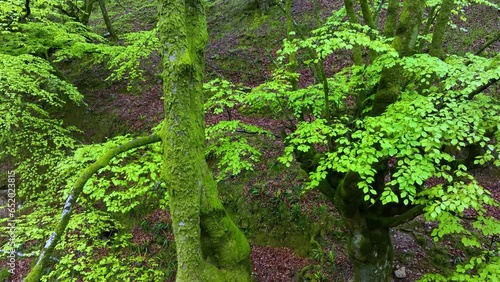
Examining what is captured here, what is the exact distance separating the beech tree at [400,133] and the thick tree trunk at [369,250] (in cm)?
2

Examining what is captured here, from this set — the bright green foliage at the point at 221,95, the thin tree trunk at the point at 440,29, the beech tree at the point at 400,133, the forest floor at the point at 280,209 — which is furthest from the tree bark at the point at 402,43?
the bright green foliage at the point at 221,95

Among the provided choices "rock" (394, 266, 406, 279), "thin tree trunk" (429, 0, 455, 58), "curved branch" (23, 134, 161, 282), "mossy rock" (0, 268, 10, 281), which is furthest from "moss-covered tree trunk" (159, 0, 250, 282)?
"mossy rock" (0, 268, 10, 281)

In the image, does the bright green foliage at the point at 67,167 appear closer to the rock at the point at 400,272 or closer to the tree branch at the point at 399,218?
the tree branch at the point at 399,218

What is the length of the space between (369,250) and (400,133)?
2813 millimetres

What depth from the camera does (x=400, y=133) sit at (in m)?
3.95

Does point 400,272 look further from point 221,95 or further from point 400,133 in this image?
Result: point 221,95

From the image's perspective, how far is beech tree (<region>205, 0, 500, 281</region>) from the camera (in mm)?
3778

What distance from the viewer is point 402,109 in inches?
167

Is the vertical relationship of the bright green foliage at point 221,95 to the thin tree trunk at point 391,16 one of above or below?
below

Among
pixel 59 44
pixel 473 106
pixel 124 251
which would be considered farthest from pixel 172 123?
pixel 59 44

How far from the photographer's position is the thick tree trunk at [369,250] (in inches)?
226

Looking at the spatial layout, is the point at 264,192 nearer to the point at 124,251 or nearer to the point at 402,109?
the point at 124,251

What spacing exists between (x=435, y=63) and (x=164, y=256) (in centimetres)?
796

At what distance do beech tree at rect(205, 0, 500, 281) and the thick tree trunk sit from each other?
0.02 meters
